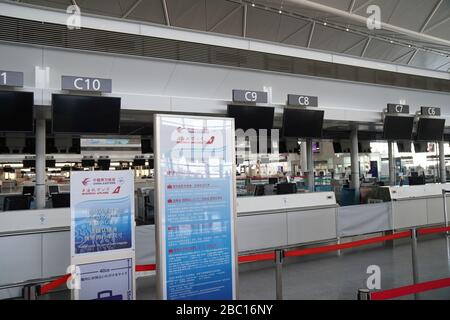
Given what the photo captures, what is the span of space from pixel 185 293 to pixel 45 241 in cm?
279

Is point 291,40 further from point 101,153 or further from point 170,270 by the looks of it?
point 170,270

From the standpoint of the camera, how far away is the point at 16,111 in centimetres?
554

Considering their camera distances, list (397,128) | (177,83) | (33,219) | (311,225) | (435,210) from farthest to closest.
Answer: (397,128), (435,210), (177,83), (311,225), (33,219)

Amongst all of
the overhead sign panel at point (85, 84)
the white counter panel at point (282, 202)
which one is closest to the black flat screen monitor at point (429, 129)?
the white counter panel at point (282, 202)

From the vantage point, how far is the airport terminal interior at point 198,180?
10.2ft

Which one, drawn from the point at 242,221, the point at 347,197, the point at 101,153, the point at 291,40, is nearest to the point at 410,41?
the point at 291,40

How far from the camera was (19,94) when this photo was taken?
552 cm

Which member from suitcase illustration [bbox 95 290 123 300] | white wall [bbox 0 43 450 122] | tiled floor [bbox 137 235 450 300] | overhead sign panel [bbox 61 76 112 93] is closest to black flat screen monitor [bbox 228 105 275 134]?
white wall [bbox 0 43 450 122]

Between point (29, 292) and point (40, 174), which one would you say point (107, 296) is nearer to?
point (29, 292)

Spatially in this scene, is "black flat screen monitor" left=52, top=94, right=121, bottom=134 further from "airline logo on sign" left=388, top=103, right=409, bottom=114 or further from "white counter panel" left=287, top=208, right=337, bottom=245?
"airline logo on sign" left=388, top=103, right=409, bottom=114

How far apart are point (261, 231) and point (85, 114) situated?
3588mm

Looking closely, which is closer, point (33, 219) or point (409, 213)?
point (33, 219)

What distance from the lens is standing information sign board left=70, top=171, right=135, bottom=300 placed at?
3537 mm

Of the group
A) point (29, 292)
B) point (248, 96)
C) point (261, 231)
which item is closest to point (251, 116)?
point (248, 96)
